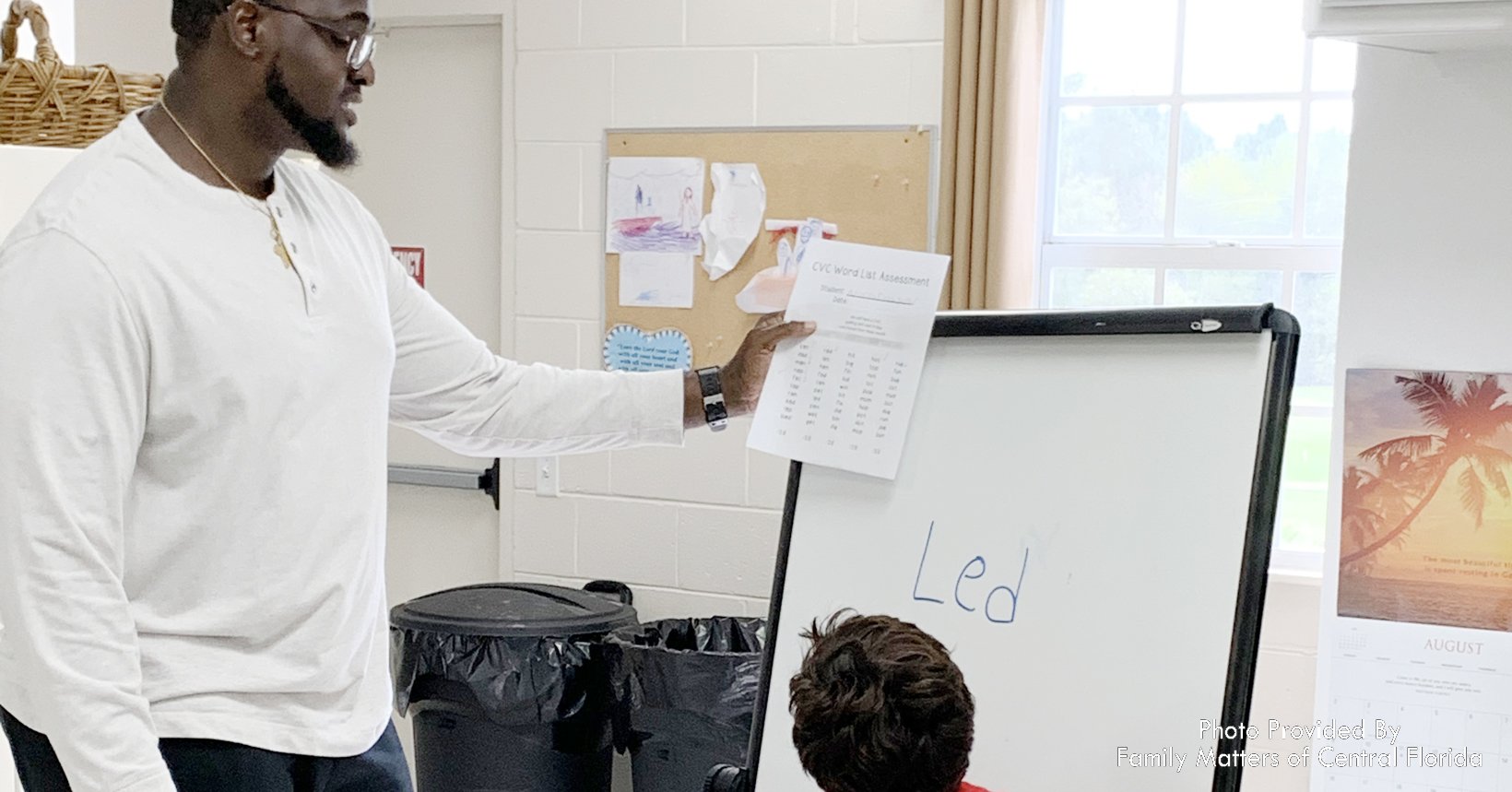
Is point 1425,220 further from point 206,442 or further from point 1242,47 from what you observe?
point 206,442

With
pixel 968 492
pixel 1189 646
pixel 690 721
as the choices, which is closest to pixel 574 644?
pixel 690 721

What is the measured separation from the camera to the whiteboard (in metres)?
1.38

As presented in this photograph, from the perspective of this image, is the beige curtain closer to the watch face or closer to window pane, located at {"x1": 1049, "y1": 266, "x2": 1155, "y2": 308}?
window pane, located at {"x1": 1049, "y1": 266, "x2": 1155, "y2": 308}

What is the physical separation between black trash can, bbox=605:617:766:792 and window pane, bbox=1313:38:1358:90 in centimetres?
161

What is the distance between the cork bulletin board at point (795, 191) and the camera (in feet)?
9.59

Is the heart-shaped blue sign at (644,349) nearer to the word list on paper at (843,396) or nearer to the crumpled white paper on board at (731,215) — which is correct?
the crumpled white paper on board at (731,215)

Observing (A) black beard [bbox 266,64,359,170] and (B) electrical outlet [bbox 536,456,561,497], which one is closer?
(A) black beard [bbox 266,64,359,170]

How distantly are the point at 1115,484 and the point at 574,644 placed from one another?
1561 mm

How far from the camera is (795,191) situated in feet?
9.86

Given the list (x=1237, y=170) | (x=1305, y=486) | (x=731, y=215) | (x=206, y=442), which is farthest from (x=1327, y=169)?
(x=206, y=442)

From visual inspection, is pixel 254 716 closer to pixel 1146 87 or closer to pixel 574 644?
pixel 574 644

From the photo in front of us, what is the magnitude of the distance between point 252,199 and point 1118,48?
2.06 metres

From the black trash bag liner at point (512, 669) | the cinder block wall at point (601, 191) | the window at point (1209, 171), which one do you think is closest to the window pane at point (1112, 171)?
the window at point (1209, 171)

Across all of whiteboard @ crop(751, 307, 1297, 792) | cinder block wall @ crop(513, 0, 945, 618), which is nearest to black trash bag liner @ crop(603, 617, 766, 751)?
cinder block wall @ crop(513, 0, 945, 618)
